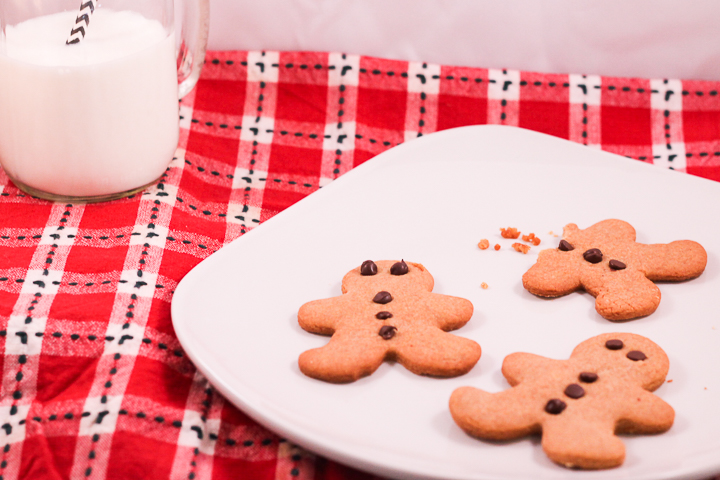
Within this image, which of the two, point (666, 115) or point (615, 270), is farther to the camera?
point (666, 115)

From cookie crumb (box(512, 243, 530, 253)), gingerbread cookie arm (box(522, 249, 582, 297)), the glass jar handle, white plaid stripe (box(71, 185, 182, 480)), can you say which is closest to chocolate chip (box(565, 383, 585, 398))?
gingerbread cookie arm (box(522, 249, 582, 297))

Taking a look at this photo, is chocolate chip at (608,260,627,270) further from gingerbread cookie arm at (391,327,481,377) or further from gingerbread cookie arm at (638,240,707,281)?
gingerbread cookie arm at (391,327,481,377)

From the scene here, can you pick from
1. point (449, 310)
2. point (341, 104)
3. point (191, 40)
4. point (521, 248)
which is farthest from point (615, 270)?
point (191, 40)

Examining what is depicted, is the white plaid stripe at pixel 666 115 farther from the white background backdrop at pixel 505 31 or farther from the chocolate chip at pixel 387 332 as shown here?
the chocolate chip at pixel 387 332

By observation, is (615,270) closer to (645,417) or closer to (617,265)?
(617,265)

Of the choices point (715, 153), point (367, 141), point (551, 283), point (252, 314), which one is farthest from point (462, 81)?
point (252, 314)

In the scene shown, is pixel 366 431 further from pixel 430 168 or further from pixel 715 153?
pixel 715 153
